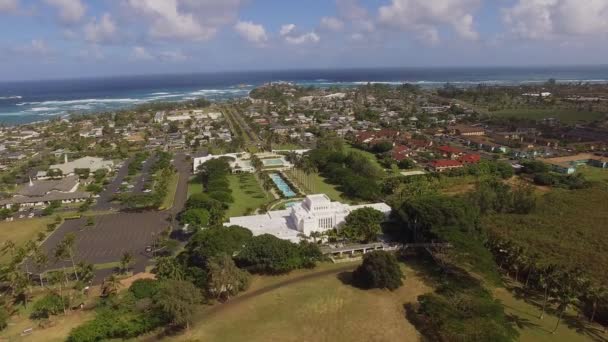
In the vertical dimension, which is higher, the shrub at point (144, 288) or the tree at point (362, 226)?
the tree at point (362, 226)

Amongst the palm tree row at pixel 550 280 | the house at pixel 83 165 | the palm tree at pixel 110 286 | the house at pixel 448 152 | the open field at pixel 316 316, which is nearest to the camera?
the open field at pixel 316 316

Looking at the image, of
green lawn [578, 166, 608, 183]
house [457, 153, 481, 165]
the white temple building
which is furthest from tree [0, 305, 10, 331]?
green lawn [578, 166, 608, 183]

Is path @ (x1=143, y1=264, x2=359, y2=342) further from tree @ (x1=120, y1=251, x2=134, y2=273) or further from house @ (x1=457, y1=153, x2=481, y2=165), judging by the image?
house @ (x1=457, y1=153, x2=481, y2=165)

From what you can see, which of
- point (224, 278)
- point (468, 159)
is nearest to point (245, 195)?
point (224, 278)

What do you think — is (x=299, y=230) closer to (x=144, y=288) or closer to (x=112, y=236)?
(x=144, y=288)

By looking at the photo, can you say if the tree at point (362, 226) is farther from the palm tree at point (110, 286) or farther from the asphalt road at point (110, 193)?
the asphalt road at point (110, 193)

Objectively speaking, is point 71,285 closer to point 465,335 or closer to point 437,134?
point 465,335

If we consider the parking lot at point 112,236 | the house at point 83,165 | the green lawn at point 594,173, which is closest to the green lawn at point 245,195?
the parking lot at point 112,236

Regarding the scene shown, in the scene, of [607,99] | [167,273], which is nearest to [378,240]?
[167,273]
